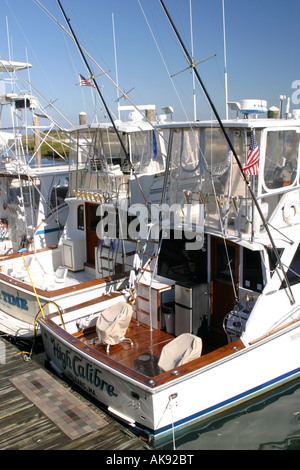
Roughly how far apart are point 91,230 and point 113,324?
455 centimetres

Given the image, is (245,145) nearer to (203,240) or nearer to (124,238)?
(203,240)

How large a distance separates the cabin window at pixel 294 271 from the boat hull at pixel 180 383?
78 cm

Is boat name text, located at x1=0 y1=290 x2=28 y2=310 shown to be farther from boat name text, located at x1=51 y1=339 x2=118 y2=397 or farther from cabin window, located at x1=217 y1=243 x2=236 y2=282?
cabin window, located at x1=217 y1=243 x2=236 y2=282

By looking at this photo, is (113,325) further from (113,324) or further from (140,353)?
(140,353)

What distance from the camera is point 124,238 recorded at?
34.5 ft

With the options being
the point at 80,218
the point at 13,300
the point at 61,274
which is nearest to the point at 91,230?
the point at 80,218

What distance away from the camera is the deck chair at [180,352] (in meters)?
6.57

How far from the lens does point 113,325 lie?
24.0 feet

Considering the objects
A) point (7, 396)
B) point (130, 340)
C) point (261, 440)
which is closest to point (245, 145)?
point (130, 340)

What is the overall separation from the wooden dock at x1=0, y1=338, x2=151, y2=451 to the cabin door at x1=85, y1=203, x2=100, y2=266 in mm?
4060

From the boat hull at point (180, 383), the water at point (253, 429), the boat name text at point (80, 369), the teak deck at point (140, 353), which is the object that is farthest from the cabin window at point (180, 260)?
the boat name text at point (80, 369)

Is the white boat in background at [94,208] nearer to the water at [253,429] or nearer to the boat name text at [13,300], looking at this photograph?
the boat name text at [13,300]
